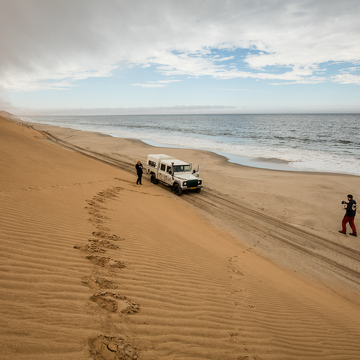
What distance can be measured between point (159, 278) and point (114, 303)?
129 centimetres

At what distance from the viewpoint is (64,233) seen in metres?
5.48

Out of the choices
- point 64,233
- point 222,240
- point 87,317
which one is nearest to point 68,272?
point 87,317

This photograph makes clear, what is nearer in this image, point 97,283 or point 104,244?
point 97,283

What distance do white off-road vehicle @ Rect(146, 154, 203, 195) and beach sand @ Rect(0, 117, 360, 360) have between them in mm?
2800

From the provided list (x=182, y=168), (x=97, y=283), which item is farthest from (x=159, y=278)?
(x=182, y=168)

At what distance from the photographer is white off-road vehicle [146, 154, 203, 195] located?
14.8 meters

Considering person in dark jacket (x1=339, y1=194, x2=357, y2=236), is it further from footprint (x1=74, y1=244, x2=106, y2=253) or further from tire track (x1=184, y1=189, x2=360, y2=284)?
footprint (x1=74, y1=244, x2=106, y2=253)

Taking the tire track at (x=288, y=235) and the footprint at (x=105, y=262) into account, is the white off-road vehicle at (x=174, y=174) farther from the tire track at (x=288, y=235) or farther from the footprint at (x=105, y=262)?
the footprint at (x=105, y=262)

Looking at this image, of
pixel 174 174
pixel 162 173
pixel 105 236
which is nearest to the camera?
pixel 105 236

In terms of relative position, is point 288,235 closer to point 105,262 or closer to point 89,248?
point 105,262

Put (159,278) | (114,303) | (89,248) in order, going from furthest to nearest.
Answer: (89,248)
(159,278)
(114,303)

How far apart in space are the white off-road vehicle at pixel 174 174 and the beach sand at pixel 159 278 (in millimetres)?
2800

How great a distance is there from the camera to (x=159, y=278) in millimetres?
4652

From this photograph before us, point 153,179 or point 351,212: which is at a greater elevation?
point 153,179
